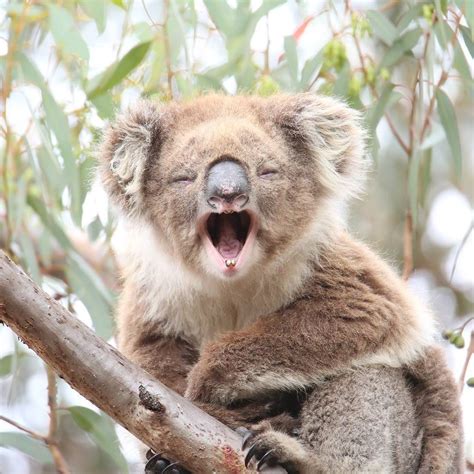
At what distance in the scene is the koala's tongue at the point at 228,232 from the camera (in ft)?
8.21

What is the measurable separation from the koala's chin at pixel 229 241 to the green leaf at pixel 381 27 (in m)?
1.19

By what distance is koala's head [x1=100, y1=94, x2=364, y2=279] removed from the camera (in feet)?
8.12

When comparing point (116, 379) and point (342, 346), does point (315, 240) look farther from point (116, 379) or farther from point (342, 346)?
point (116, 379)

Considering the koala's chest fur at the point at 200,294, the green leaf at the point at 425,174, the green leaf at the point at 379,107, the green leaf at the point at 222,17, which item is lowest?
the koala's chest fur at the point at 200,294

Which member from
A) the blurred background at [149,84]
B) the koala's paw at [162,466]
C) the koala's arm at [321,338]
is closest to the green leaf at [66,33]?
the blurred background at [149,84]

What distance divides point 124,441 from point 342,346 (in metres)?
0.89

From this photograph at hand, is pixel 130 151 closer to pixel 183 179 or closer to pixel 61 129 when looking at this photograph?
pixel 183 179

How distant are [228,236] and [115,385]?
60cm

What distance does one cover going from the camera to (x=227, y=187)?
2.36 m

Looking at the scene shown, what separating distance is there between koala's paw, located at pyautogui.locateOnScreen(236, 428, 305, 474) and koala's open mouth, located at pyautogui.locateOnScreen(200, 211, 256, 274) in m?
0.44

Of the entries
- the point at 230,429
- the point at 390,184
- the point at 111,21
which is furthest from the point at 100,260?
the point at 230,429

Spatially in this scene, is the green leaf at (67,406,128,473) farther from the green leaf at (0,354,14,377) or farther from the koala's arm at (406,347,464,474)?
the koala's arm at (406,347,464,474)

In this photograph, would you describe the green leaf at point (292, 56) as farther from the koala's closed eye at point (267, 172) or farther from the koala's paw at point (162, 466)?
the koala's paw at point (162, 466)

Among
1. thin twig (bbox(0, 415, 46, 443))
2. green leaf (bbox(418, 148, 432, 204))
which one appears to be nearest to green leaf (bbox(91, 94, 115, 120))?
thin twig (bbox(0, 415, 46, 443))
